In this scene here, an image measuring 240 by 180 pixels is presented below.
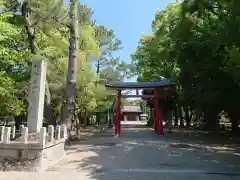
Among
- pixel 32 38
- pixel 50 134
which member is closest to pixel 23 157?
pixel 50 134

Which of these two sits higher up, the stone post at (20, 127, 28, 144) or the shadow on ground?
the stone post at (20, 127, 28, 144)

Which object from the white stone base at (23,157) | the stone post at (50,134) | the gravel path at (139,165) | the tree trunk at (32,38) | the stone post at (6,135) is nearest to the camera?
the gravel path at (139,165)

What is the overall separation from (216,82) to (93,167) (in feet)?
37.1

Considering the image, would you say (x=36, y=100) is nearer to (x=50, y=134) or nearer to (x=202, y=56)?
(x=50, y=134)

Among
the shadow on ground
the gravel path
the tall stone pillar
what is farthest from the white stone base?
the tall stone pillar

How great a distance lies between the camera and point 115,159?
11.8 metres

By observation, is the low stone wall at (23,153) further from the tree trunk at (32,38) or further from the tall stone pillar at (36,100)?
the tree trunk at (32,38)

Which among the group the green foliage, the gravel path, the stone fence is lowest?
the gravel path

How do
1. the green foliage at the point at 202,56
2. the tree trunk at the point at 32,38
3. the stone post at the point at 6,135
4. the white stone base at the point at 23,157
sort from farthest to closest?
the tree trunk at the point at 32,38 → the green foliage at the point at 202,56 → the stone post at the point at 6,135 → the white stone base at the point at 23,157

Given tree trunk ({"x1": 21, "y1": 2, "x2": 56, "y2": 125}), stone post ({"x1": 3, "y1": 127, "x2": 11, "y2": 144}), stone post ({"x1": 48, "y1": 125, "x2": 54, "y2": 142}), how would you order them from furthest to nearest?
tree trunk ({"x1": 21, "y1": 2, "x2": 56, "y2": 125}), stone post ({"x1": 48, "y1": 125, "x2": 54, "y2": 142}), stone post ({"x1": 3, "y1": 127, "x2": 11, "y2": 144})

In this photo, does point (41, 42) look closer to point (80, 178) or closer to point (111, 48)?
point (80, 178)

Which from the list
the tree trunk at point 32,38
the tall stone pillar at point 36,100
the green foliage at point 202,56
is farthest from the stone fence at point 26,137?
the green foliage at point 202,56

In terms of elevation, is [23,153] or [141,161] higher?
[23,153]

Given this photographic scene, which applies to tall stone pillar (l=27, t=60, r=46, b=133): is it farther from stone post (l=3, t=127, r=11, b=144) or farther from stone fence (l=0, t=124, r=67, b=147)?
stone post (l=3, t=127, r=11, b=144)
